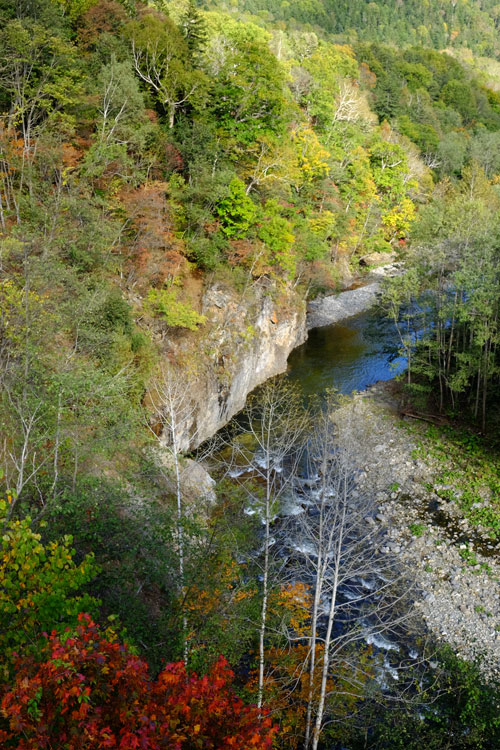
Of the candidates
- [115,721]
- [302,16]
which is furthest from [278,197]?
[302,16]

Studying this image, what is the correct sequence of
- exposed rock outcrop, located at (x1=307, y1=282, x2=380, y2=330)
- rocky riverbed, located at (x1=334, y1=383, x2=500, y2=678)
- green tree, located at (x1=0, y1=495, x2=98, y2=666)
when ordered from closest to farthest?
green tree, located at (x1=0, y1=495, x2=98, y2=666) → rocky riverbed, located at (x1=334, y1=383, x2=500, y2=678) → exposed rock outcrop, located at (x1=307, y1=282, x2=380, y2=330)

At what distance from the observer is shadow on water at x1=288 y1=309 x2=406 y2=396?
A: 1256 inches

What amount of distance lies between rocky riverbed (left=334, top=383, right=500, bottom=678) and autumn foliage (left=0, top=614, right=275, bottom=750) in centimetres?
1117

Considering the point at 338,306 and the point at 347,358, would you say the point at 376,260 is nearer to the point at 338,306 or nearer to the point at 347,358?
the point at 338,306

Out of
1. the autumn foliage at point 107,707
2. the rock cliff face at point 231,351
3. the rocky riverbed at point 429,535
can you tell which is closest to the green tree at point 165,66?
the rock cliff face at point 231,351

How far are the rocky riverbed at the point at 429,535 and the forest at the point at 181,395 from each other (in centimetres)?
92

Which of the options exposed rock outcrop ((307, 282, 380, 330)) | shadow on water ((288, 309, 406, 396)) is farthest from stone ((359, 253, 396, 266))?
shadow on water ((288, 309, 406, 396))

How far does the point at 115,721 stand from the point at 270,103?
1326 inches

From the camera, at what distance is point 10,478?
1188 cm

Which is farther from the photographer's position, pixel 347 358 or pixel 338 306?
pixel 338 306

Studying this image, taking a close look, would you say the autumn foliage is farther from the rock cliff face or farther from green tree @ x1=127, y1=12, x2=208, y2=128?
green tree @ x1=127, y1=12, x2=208, y2=128

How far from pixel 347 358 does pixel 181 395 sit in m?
20.2

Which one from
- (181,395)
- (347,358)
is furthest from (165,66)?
(347,358)

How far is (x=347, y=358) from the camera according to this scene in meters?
35.8
